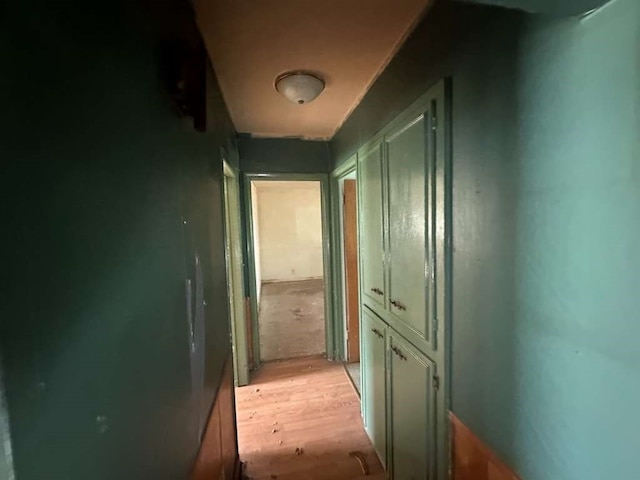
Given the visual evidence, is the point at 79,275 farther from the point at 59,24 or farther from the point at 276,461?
the point at 276,461

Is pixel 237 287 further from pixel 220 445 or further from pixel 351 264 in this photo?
pixel 220 445

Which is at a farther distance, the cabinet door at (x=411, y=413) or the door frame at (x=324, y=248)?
the door frame at (x=324, y=248)

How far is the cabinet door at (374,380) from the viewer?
198cm

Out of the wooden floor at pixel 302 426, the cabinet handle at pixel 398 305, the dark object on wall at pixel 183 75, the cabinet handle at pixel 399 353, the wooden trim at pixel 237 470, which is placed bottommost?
the wooden floor at pixel 302 426

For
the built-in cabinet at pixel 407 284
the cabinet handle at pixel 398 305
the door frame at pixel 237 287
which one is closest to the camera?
the built-in cabinet at pixel 407 284

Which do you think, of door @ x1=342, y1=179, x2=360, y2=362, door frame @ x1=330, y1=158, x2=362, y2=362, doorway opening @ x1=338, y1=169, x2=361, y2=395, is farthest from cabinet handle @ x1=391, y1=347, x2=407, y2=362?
door frame @ x1=330, y1=158, x2=362, y2=362

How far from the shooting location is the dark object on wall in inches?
35.6

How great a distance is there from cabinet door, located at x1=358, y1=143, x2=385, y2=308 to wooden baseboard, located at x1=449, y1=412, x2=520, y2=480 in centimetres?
80

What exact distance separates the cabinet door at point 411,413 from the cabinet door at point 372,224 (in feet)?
1.22

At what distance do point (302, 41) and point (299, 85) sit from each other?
1.25 ft

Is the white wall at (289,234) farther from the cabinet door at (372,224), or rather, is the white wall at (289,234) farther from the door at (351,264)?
the cabinet door at (372,224)

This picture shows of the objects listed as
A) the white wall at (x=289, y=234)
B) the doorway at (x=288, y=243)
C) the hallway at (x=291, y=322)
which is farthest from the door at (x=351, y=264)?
the white wall at (x=289, y=234)

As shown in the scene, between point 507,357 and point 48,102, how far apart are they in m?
1.17

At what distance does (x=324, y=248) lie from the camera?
11.3 feet
